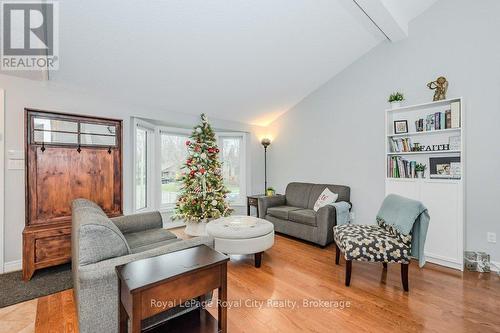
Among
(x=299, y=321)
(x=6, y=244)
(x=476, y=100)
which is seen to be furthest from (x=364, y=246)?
(x=6, y=244)

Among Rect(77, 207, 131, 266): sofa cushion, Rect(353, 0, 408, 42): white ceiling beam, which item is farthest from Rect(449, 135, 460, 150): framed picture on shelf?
Rect(77, 207, 131, 266): sofa cushion

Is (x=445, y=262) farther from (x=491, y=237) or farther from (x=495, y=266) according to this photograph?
(x=491, y=237)

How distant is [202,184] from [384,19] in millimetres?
3586

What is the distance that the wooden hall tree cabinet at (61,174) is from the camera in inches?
104

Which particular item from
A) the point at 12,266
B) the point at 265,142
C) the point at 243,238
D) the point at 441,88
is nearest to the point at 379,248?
the point at 243,238

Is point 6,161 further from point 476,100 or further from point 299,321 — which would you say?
point 476,100

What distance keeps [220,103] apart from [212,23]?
1.66 metres

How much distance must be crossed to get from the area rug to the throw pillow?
3506 millimetres

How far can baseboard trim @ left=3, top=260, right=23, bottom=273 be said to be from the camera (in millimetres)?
2701

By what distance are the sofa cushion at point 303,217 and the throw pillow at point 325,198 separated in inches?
9.1

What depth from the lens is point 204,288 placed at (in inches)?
55.1

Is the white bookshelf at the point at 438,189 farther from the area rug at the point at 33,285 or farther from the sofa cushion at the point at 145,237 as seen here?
the area rug at the point at 33,285

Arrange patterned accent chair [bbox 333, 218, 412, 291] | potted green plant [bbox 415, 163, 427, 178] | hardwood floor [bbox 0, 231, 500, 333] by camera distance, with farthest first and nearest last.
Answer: potted green plant [bbox 415, 163, 427, 178]
patterned accent chair [bbox 333, 218, 412, 291]
hardwood floor [bbox 0, 231, 500, 333]

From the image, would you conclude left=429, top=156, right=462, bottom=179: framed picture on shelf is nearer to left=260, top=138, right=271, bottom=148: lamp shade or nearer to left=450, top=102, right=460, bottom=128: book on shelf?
left=450, top=102, right=460, bottom=128: book on shelf
